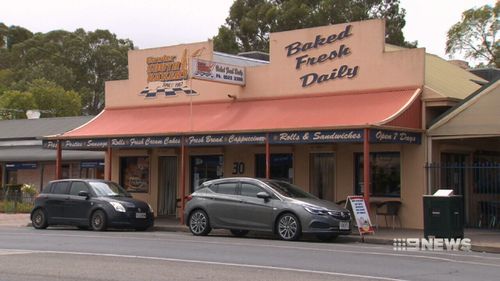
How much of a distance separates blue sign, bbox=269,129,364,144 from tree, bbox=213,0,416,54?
28440 mm

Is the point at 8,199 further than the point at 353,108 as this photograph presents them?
Yes

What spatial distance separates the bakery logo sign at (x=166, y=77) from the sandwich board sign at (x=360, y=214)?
29.8 feet

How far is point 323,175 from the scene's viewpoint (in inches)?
907

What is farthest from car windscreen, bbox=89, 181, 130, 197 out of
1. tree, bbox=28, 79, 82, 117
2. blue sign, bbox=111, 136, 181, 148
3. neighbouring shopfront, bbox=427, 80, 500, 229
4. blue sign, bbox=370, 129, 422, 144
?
tree, bbox=28, 79, 82, 117

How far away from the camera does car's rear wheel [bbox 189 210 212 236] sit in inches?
750

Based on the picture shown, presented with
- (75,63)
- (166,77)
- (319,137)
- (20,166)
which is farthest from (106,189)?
(75,63)

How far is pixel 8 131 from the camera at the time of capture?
41750 millimetres

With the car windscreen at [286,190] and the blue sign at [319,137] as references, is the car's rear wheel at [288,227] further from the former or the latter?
the blue sign at [319,137]

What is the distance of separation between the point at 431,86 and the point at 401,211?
377 cm

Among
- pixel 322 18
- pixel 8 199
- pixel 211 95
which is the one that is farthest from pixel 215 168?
pixel 322 18

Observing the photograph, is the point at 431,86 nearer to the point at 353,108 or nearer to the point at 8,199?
the point at 353,108

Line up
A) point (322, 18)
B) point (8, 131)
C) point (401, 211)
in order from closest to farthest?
point (401, 211)
point (8, 131)
point (322, 18)

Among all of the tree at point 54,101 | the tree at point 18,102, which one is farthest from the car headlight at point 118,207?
the tree at point 54,101

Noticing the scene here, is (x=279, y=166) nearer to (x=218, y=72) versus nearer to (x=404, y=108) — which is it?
(x=218, y=72)
